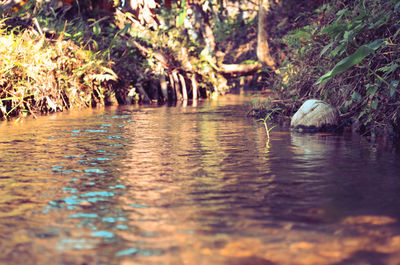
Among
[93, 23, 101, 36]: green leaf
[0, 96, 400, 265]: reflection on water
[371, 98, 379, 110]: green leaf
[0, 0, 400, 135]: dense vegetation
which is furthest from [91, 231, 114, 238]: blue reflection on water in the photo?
[93, 23, 101, 36]: green leaf

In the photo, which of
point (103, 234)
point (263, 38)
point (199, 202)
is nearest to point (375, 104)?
point (199, 202)

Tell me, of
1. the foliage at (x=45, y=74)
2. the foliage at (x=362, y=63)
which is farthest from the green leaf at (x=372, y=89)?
the foliage at (x=45, y=74)

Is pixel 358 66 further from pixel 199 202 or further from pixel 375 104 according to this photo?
pixel 199 202

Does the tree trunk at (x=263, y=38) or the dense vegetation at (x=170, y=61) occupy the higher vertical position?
the tree trunk at (x=263, y=38)

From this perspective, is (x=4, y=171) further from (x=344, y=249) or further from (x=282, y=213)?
(x=344, y=249)

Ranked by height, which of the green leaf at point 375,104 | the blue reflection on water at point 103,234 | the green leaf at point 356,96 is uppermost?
the green leaf at point 356,96

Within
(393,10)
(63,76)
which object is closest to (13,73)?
(63,76)

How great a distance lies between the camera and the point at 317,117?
6.54m

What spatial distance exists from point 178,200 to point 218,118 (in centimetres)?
546

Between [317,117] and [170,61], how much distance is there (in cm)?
795

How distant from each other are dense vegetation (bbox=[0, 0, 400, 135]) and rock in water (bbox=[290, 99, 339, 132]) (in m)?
0.17

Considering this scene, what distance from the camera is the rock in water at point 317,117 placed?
21.4 ft

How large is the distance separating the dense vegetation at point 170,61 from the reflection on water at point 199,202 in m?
0.97

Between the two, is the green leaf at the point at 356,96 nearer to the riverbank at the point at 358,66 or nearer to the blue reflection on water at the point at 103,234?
the riverbank at the point at 358,66
